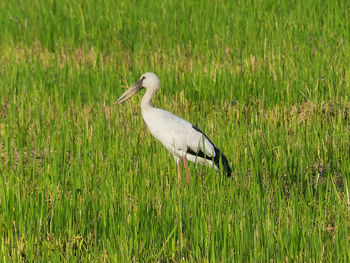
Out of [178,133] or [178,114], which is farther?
[178,114]

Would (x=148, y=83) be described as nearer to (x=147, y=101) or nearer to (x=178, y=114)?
(x=147, y=101)

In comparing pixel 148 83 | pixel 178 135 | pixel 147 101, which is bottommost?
pixel 178 135

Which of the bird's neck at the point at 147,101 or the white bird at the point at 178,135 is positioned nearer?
the white bird at the point at 178,135

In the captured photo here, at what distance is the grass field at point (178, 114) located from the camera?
355 centimetres

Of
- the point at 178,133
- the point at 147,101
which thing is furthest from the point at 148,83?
the point at 178,133

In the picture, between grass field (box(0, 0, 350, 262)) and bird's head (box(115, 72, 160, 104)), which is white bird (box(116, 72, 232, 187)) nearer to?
grass field (box(0, 0, 350, 262))

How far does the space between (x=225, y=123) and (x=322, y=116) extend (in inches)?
38.3

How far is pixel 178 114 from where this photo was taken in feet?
21.1

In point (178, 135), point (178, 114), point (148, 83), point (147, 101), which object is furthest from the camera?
point (178, 114)

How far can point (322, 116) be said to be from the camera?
593 centimetres

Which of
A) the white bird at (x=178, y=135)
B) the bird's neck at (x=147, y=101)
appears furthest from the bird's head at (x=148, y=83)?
the white bird at (x=178, y=135)

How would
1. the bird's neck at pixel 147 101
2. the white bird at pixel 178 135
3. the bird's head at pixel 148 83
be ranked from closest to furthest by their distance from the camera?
1. the white bird at pixel 178 135
2. the bird's neck at pixel 147 101
3. the bird's head at pixel 148 83

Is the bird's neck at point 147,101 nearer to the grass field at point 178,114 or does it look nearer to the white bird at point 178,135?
the white bird at point 178,135

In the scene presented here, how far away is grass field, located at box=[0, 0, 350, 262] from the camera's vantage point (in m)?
3.55
